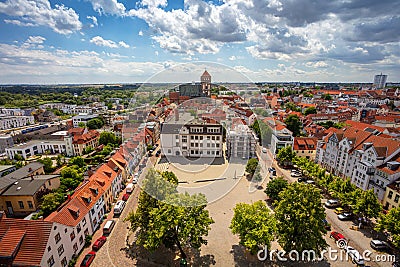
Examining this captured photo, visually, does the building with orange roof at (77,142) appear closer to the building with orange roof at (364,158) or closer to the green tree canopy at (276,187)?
the green tree canopy at (276,187)

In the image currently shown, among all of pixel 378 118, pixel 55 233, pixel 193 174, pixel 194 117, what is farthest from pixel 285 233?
pixel 378 118

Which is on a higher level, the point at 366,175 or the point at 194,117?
the point at 194,117

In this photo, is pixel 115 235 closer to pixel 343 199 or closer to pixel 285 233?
pixel 285 233

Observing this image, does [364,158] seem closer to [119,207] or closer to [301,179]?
[301,179]

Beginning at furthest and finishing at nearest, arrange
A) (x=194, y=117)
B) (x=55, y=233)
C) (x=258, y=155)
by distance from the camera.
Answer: (x=258, y=155), (x=194, y=117), (x=55, y=233)

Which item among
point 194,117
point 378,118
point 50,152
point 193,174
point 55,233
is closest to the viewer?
point 55,233

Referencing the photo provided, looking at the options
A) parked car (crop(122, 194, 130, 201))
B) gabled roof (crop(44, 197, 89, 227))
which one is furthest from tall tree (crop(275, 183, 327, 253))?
parked car (crop(122, 194, 130, 201))

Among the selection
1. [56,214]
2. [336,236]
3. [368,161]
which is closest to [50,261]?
[56,214]
